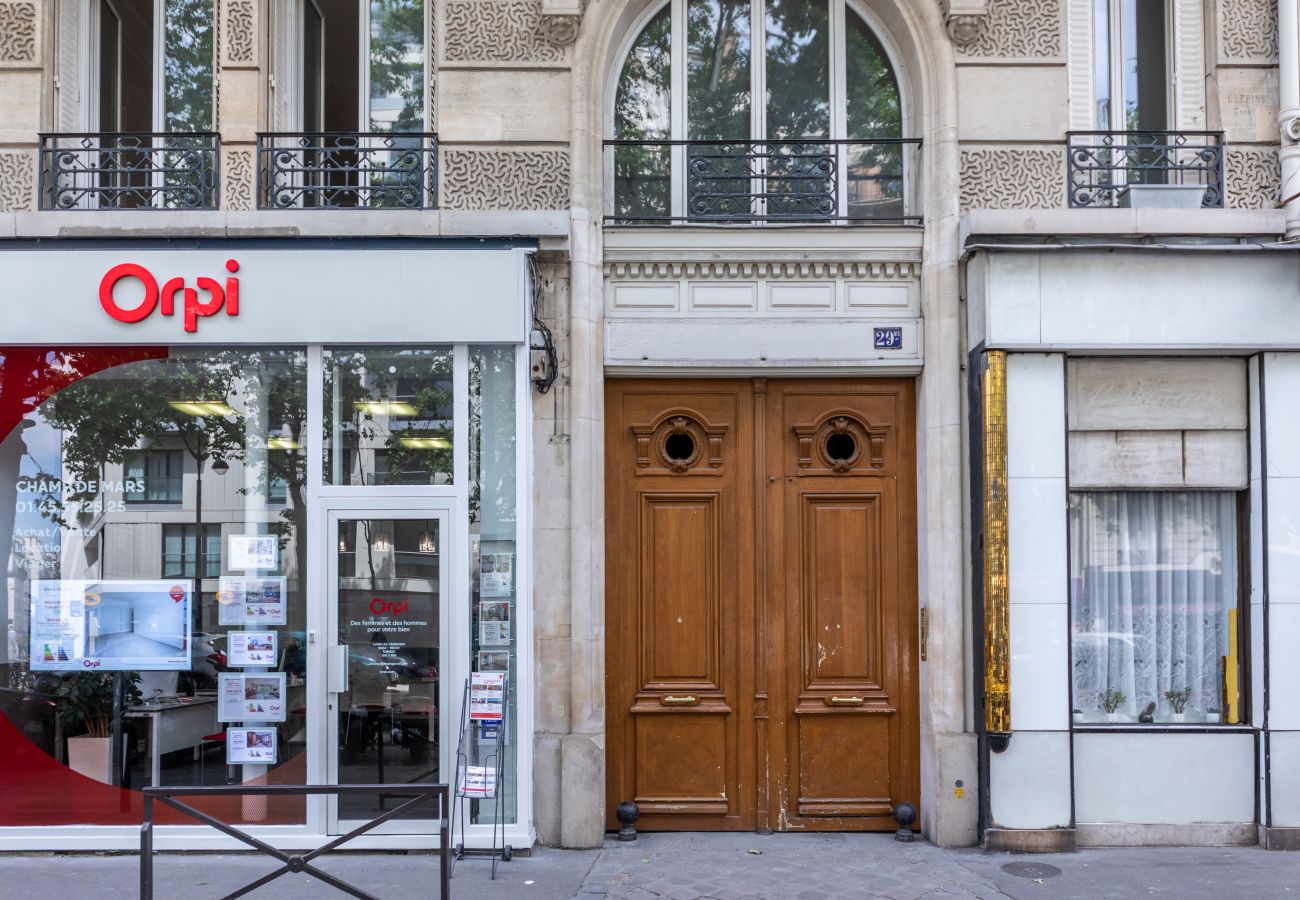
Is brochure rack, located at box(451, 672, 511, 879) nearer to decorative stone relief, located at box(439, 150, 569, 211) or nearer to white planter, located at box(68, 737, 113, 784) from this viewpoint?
white planter, located at box(68, 737, 113, 784)

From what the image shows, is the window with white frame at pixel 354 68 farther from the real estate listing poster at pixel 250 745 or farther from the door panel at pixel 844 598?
the real estate listing poster at pixel 250 745

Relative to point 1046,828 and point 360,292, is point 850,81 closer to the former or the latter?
point 360,292

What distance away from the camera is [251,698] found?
771cm

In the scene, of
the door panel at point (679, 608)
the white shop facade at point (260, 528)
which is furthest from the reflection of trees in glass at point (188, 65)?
the door panel at point (679, 608)

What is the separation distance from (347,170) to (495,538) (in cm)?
275

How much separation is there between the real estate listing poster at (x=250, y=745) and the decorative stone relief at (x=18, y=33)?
488 cm

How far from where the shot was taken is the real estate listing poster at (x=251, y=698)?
303 inches

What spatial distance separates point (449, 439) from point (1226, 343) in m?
5.31

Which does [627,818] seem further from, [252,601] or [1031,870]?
[252,601]

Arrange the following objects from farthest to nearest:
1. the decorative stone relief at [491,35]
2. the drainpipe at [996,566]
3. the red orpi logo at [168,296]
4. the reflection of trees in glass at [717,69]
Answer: the reflection of trees in glass at [717,69] < the decorative stone relief at [491,35] < the red orpi logo at [168,296] < the drainpipe at [996,566]

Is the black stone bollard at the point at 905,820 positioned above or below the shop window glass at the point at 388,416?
below

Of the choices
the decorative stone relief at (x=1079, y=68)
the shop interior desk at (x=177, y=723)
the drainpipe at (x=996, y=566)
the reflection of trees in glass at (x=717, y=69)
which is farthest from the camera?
the reflection of trees in glass at (x=717, y=69)

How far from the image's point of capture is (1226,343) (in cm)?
766

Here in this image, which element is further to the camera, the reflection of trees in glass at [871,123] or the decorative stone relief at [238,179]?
the reflection of trees in glass at [871,123]
